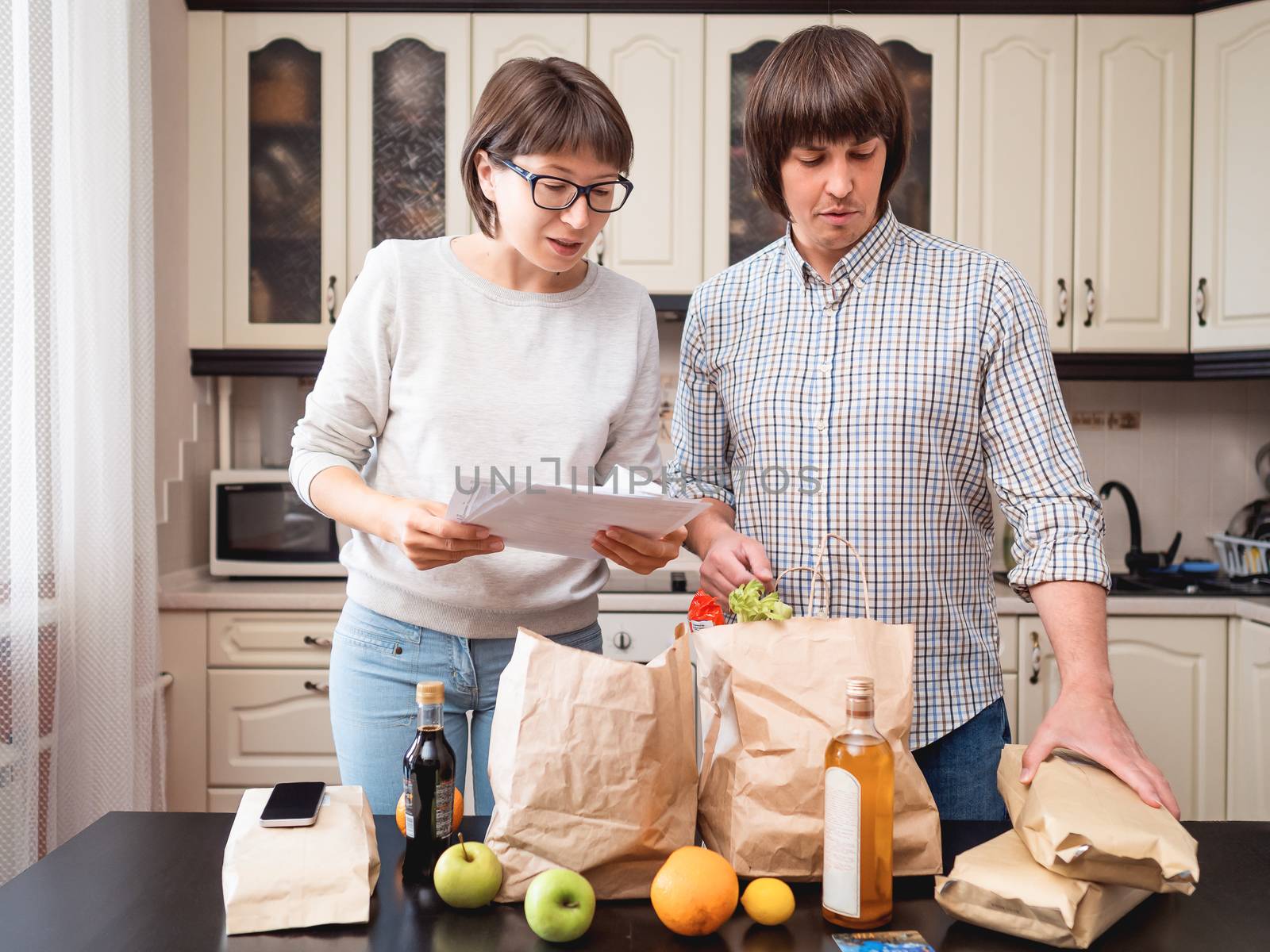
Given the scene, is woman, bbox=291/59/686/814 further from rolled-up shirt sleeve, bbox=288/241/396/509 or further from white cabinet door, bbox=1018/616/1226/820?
white cabinet door, bbox=1018/616/1226/820

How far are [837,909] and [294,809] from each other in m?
0.47

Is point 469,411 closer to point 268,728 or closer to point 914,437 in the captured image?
point 914,437

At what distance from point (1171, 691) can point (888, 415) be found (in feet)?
5.85

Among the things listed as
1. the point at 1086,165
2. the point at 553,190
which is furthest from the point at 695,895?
the point at 1086,165

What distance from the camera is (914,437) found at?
121 centimetres

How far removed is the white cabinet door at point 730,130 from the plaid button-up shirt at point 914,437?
1.49 m

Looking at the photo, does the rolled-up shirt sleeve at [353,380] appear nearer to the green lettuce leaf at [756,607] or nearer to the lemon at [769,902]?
the green lettuce leaf at [756,607]

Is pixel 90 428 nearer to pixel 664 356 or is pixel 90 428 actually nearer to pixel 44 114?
pixel 44 114

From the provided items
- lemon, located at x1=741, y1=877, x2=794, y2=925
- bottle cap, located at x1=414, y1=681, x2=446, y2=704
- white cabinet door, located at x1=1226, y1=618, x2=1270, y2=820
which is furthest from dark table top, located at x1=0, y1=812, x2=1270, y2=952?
white cabinet door, located at x1=1226, y1=618, x2=1270, y2=820

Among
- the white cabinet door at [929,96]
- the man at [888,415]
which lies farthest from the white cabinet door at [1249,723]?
the man at [888,415]

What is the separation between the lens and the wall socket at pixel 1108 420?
3.05 m

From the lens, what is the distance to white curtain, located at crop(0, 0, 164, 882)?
1.81 m

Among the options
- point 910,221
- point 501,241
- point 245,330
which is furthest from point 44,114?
point 910,221

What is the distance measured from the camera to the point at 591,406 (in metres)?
1.27
